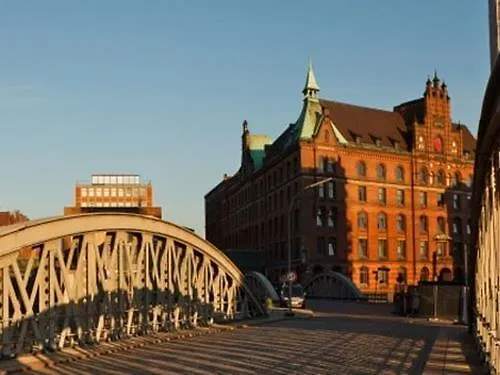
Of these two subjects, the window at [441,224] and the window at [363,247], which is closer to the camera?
the window at [363,247]

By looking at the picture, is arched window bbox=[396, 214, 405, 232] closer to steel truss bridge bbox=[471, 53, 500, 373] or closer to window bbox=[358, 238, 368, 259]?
window bbox=[358, 238, 368, 259]

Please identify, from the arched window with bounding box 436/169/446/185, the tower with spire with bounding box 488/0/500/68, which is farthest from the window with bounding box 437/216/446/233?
the tower with spire with bounding box 488/0/500/68

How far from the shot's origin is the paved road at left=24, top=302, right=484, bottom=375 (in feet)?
59.7

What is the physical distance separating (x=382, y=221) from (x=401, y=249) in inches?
178

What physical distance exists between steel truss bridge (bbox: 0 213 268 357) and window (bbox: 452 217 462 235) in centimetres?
7185

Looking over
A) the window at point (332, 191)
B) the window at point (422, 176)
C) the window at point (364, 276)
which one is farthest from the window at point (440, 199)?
the window at point (332, 191)

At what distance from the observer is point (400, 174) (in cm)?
9762

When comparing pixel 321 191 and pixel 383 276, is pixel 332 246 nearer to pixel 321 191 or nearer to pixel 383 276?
pixel 321 191

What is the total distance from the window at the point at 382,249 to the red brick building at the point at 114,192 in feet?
233

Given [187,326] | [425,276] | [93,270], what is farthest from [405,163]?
[93,270]

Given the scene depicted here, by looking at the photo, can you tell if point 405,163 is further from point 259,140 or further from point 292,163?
point 259,140

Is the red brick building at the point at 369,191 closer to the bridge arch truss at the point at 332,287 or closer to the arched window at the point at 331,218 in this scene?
the arched window at the point at 331,218

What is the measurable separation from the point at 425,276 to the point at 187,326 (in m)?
70.0

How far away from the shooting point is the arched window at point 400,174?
3829 inches
